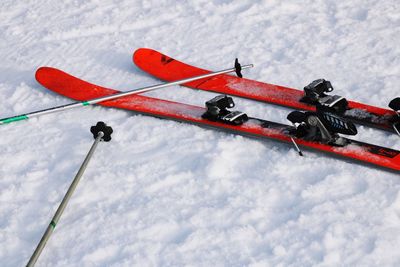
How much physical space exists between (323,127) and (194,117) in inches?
44.8

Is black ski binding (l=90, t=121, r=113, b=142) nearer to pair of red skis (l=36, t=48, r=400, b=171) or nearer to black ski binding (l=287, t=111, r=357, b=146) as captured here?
pair of red skis (l=36, t=48, r=400, b=171)

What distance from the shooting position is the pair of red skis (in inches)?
141

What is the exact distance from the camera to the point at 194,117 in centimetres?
423

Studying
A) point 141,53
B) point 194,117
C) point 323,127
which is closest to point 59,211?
point 194,117

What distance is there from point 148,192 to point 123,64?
242 centimetres

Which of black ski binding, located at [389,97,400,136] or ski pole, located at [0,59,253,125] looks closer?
black ski binding, located at [389,97,400,136]

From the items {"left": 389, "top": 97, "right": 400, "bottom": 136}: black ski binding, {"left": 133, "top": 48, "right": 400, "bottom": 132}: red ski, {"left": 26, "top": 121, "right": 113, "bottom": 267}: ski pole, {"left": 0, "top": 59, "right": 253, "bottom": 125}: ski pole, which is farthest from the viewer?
{"left": 0, "top": 59, "right": 253, "bottom": 125}: ski pole

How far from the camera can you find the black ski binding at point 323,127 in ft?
11.4

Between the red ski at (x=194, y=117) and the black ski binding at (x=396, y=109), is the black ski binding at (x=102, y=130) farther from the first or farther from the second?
the black ski binding at (x=396, y=109)

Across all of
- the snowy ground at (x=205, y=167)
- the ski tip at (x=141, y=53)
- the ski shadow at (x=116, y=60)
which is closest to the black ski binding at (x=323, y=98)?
the snowy ground at (x=205, y=167)

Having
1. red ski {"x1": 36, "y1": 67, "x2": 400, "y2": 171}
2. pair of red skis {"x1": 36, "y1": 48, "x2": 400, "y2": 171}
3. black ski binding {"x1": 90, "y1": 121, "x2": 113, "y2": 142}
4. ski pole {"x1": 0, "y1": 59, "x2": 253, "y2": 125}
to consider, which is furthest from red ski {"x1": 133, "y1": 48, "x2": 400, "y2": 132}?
black ski binding {"x1": 90, "y1": 121, "x2": 113, "y2": 142}

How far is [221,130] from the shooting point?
4078 millimetres

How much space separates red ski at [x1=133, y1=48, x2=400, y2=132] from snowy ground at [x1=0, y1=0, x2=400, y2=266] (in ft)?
0.30

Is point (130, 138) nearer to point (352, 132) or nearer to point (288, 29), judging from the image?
point (352, 132)
